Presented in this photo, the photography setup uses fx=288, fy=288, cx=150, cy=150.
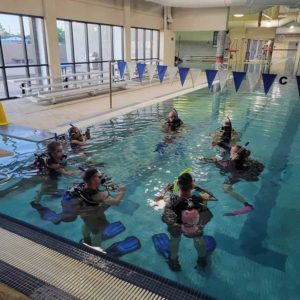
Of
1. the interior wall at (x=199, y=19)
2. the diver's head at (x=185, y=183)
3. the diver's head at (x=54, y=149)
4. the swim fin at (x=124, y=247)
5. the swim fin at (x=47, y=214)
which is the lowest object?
the swim fin at (x=47, y=214)

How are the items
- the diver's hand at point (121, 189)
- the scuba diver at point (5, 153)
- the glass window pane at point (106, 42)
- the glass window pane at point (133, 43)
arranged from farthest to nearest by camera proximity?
the glass window pane at point (133, 43) < the glass window pane at point (106, 42) < the scuba diver at point (5, 153) < the diver's hand at point (121, 189)

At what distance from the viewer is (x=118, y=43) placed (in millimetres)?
15141

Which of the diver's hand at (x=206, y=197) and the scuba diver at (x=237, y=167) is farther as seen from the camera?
→ the scuba diver at (x=237, y=167)

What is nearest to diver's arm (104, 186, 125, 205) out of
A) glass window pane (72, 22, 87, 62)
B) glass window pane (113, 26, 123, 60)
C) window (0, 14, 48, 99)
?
window (0, 14, 48, 99)

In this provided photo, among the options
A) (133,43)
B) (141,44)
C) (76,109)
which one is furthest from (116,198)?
(141,44)

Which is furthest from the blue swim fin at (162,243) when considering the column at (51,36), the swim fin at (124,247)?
the column at (51,36)

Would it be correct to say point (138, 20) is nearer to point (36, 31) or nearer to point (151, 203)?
point (36, 31)

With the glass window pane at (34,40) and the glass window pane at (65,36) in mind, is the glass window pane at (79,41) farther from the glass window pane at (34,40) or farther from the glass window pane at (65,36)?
the glass window pane at (34,40)

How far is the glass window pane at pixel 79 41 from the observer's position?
12.5 meters

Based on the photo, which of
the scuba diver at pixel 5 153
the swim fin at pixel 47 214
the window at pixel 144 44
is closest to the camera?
the swim fin at pixel 47 214

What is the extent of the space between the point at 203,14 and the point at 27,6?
11.0m

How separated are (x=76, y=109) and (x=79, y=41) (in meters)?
5.28

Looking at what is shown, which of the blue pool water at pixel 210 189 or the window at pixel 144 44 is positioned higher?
the window at pixel 144 44

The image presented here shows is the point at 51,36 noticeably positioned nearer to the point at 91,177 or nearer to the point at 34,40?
the point at 34,40
